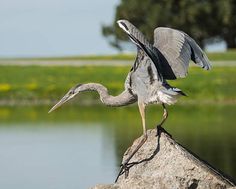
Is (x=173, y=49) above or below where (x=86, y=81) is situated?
above

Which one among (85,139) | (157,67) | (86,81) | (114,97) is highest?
(157,67)

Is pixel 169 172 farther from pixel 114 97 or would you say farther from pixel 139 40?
pixel 139 40

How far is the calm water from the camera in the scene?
1555 cm

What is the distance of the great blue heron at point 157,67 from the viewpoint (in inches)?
407

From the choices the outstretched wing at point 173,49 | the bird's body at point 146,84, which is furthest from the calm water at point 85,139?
the outstretched wing at point 173,49

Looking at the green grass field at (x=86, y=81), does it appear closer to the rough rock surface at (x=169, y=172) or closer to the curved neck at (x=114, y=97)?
the curved neck at (x=114, y=97)

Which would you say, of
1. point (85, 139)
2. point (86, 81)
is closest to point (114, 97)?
point (85, 139)

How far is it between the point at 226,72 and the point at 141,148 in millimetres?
23171

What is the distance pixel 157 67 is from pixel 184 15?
4315cm

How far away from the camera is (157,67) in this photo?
34.3 feet

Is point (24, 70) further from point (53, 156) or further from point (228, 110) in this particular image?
point (53, 156)

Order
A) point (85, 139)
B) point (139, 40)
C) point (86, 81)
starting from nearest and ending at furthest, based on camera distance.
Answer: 1. point (139, 40)
2. point (85, 139)
3. point (86, 81)

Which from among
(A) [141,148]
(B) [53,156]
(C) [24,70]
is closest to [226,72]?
(C) [24,70]

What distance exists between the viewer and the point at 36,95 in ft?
98.5
